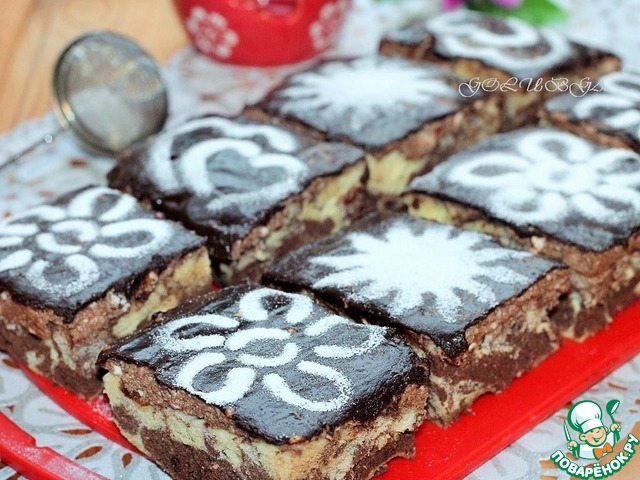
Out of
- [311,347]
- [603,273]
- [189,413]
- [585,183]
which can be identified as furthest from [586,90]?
[189,413]

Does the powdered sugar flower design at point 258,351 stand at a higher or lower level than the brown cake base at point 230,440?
higher

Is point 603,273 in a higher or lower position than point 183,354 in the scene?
lower

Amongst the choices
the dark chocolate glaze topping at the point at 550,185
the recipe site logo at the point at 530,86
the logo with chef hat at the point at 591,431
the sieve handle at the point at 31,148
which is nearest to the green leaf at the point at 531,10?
the recipe site logo at the point at 530,86

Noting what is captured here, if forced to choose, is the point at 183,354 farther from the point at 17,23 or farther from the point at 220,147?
the point at 17,23

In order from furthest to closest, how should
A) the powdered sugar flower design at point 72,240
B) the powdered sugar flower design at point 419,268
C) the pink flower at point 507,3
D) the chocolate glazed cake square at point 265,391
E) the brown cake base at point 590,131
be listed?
the pink flower at point 507,3 → the brown cake base at point 590,131 → the powdered sugar flower design at point 72,240 → the powdered sugar flower design at point 419,268 → the chocolate glazed cake square at point 265,391

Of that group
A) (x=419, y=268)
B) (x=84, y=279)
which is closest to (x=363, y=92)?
(x=419, y=268)

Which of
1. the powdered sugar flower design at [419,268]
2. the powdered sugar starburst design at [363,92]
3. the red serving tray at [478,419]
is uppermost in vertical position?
the powdered sugar starburst design at [363,92]

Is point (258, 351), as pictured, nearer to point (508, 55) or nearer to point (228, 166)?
point (228, 166)

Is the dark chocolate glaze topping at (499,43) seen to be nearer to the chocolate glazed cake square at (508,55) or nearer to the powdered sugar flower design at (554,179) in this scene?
the chocolate glazed cake square at (508,55)
